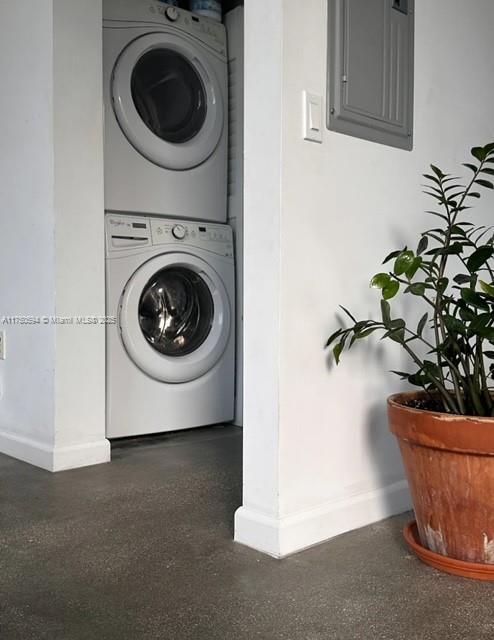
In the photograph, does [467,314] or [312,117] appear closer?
[467,314]

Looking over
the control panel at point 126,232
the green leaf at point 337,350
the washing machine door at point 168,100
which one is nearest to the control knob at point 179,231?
the control panel at point 126,232

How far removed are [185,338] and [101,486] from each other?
35.3 inches

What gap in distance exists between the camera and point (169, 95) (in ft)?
8.66

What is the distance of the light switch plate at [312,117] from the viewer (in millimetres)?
1461

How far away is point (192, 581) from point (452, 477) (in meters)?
0.55

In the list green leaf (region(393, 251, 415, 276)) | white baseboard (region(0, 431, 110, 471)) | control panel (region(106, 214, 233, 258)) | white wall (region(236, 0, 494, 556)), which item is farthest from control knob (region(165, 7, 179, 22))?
green leaf (region(393, 251, 415, 276))

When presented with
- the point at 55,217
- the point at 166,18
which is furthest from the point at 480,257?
the point at 166,18

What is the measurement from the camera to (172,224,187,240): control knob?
2605mm

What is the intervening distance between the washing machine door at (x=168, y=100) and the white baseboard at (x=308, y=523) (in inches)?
59.7

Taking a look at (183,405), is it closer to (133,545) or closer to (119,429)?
(119,429)

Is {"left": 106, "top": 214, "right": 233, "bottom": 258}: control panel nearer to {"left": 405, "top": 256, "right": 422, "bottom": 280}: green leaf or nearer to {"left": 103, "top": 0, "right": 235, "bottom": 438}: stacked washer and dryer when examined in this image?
{"left": 103, "top": 0, "right": 235, "bottom": 438}: stacked washer and dryer

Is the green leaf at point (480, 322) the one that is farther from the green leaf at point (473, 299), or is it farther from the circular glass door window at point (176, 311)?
the circular glass door window at point (176, 311)

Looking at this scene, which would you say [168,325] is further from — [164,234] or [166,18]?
[166,18]

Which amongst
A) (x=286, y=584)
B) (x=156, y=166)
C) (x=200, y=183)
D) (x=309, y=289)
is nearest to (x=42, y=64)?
(x=156, y=166)
